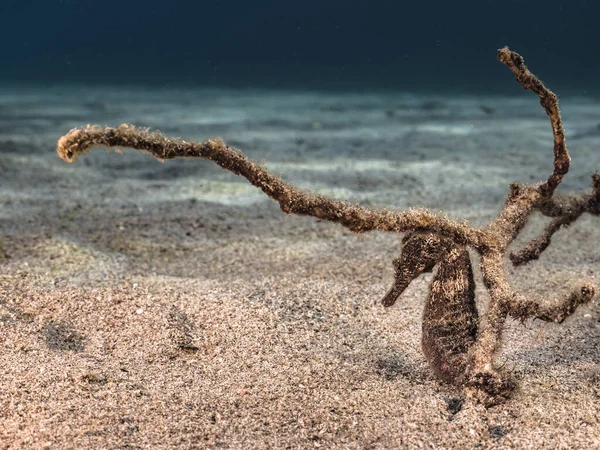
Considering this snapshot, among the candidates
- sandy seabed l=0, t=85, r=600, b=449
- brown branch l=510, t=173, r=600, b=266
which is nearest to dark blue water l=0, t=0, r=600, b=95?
sandy seabed l=0, t=85, r=600, b=449

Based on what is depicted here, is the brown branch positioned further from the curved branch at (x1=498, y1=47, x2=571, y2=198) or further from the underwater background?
the underwater background

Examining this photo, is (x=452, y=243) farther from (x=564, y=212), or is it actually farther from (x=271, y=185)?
(x=564, y=212)

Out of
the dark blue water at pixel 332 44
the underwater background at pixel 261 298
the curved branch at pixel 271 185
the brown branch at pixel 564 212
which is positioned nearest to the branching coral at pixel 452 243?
the curved branch at pixel 271 185

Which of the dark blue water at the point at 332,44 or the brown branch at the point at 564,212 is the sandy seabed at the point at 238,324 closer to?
the brown branch at the point at 564,212

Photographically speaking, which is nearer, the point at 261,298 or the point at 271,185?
the point at 271,185

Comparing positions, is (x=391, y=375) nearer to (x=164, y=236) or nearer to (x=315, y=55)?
(x=164, y=236)

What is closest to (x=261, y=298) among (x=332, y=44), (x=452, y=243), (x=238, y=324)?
(x=238, y=324)
